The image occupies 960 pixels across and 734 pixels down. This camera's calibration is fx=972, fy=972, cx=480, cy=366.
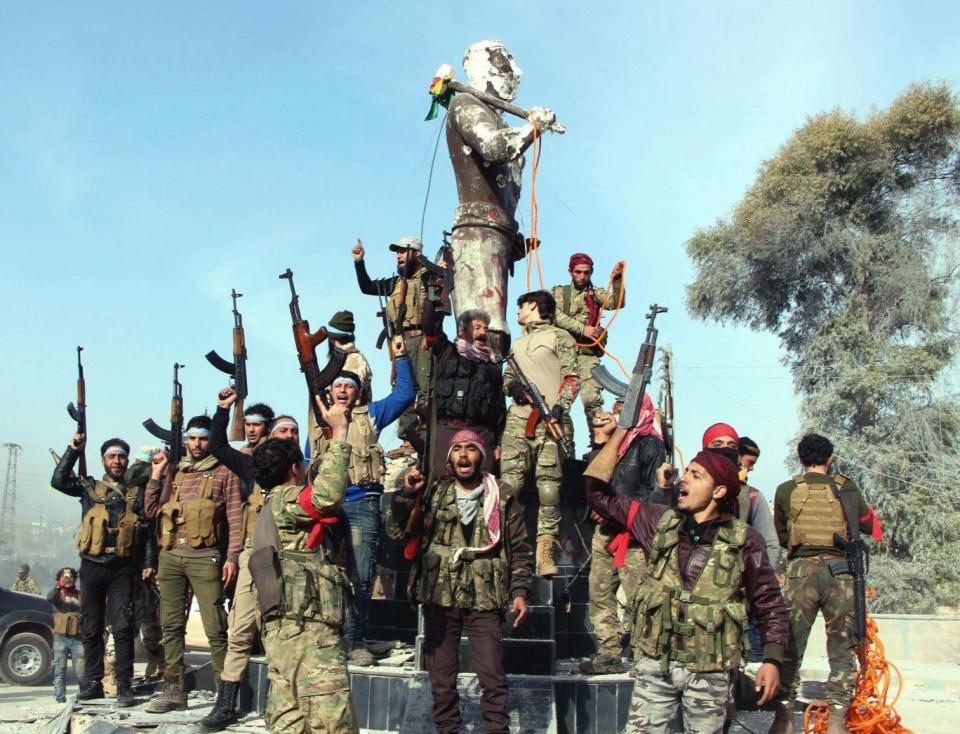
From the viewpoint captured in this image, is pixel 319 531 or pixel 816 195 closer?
pixel 319 531

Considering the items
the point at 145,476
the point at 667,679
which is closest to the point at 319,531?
the point at 667,679

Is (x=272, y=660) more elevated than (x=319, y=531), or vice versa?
(x=319, y=531)

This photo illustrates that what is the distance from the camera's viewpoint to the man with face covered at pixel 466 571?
5262 millimetres

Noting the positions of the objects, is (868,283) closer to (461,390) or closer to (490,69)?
(490,69)

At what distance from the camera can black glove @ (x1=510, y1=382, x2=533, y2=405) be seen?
770 cm

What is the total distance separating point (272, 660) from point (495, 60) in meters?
6.52

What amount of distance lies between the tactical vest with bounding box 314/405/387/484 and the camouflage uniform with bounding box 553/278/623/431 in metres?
2.49

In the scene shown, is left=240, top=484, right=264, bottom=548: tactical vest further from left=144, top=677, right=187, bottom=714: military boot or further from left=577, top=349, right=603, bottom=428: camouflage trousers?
left=577, top=349, right=603, bottom=428: camouflage trousers

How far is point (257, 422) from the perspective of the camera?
6.99m

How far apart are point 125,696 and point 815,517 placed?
517 cm

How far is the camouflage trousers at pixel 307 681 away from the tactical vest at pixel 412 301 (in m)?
5.23

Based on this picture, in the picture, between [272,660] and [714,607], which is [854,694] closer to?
[714,607]

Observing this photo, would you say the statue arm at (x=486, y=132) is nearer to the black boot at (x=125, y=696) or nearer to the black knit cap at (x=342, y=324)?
the black knit cap at (x=342, y=324)

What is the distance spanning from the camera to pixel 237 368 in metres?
8.41
